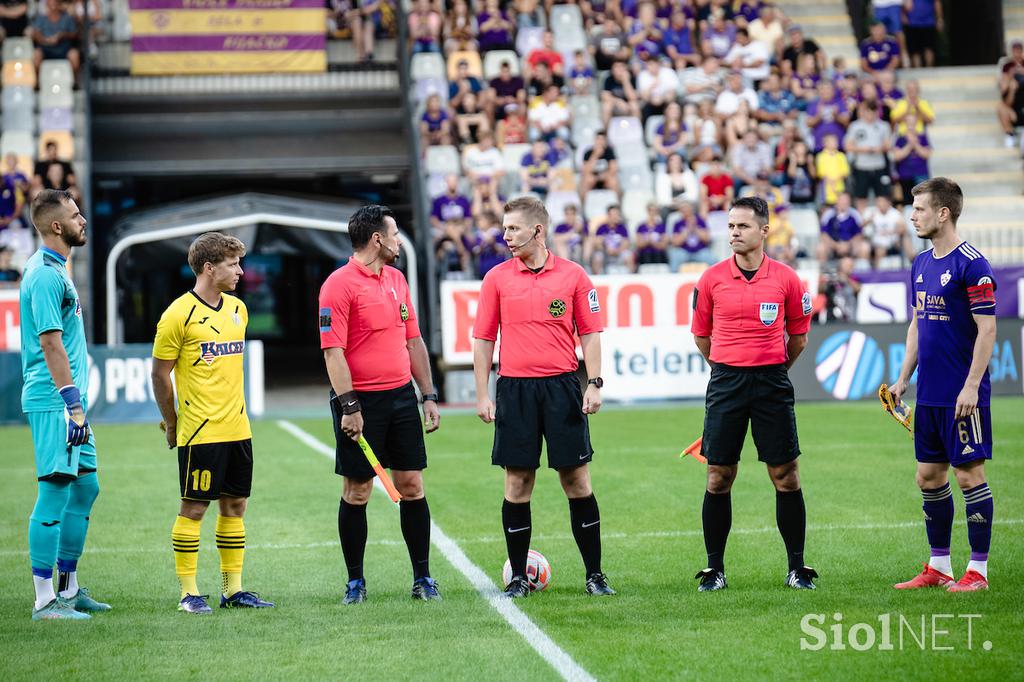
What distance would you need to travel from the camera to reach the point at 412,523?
712cm

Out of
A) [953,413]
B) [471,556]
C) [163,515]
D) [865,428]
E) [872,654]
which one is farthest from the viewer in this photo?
[865,428]

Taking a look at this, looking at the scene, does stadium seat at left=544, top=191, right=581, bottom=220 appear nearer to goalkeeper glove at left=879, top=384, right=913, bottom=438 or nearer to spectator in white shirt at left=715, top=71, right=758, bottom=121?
spectator in white shirt at left=715, top=71, right=758, bottom=121

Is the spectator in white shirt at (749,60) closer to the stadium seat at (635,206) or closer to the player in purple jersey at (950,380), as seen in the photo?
the stadium seat at (635,206)

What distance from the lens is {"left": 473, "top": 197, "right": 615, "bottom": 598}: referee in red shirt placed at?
6988 millimetres

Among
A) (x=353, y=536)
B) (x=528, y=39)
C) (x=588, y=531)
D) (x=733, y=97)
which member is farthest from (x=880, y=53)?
(x=353, y=536)

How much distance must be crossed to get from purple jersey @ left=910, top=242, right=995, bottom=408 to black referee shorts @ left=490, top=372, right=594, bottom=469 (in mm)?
1868

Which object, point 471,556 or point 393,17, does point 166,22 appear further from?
point 471,556

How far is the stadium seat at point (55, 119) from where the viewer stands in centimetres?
2388

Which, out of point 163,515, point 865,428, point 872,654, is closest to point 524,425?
point 872,654

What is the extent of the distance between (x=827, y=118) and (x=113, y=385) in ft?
44.0

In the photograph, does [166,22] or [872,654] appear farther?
[166,22]

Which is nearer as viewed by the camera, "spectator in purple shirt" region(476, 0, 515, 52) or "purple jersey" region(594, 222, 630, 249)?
"purple jersey" region(594, 222, 630, 249)

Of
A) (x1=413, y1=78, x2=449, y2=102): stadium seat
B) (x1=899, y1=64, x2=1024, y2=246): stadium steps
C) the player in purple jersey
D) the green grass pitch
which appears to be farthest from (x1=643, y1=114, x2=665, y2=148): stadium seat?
the player in purple jersey

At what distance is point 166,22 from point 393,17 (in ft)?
14.7
